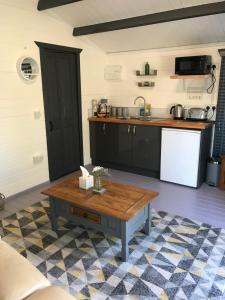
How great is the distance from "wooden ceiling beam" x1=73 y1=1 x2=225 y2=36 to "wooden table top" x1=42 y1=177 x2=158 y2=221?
211 centimetres

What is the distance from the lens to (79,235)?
2574 millimetres

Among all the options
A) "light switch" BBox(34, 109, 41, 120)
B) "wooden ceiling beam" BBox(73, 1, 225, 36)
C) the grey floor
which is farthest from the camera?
"light switch" BBox(34, 109, 41, 120)

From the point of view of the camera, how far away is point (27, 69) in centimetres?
343

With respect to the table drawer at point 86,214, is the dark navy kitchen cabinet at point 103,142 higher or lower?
higher

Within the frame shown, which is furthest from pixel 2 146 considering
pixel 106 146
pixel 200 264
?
pixel 200 264

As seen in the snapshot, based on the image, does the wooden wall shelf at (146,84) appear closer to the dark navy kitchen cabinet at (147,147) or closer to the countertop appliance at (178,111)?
the countertop appliance at (178,111)

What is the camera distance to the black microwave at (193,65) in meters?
3.52

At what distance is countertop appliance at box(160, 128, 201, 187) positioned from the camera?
3.52 meters

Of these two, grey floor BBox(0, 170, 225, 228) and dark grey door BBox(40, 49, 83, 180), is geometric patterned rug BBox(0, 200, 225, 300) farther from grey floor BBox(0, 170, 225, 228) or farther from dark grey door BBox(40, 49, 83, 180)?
dark grey door BBox(40, 49, 83, 180)

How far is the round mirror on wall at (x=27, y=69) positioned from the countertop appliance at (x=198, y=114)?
2385 mm

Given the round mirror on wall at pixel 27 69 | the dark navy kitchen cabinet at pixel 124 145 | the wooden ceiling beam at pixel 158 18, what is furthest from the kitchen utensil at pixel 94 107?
the round mirror on wall at pixel 27 69

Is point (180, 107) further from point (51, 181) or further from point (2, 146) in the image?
point (2, 146)

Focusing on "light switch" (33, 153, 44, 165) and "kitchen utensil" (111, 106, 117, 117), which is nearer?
"light switch" (33, 153, 44, 165)

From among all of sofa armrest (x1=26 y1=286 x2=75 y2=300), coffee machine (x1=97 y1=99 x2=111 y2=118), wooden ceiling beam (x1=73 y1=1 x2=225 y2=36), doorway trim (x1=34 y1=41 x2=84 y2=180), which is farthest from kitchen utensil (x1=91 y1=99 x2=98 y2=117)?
sofa armrest (x1=26 y1=286 x2=75 y2=300)
